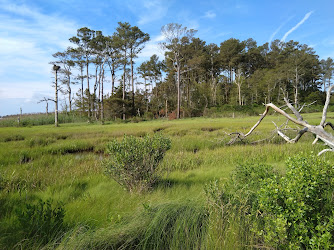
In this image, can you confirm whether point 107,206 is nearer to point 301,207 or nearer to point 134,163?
point 134,163

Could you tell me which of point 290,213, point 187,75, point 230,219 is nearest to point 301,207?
point 290,213

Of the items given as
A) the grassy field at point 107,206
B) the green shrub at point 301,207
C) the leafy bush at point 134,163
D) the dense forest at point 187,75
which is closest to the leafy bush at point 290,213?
the green shrub at point 301,207

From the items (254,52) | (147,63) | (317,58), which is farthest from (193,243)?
(317,58)

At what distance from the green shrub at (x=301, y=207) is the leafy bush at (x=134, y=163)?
2303mm

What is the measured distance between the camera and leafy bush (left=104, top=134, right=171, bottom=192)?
151 inches

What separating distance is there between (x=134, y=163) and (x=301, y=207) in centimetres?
281

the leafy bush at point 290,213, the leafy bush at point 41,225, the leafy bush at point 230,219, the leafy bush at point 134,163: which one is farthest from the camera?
the leafy bush at point 134,163

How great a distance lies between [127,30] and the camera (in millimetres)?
30984

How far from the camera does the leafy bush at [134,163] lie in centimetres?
383

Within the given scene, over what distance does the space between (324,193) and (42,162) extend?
26.0 feet

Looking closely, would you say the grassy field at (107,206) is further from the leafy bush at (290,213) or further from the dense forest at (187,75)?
the dense forest at (187,75)

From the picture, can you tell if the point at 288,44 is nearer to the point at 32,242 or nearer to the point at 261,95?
the point at 261,95

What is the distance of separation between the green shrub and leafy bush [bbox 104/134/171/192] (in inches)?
90.7

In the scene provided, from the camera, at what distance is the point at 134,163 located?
12.7 feet
